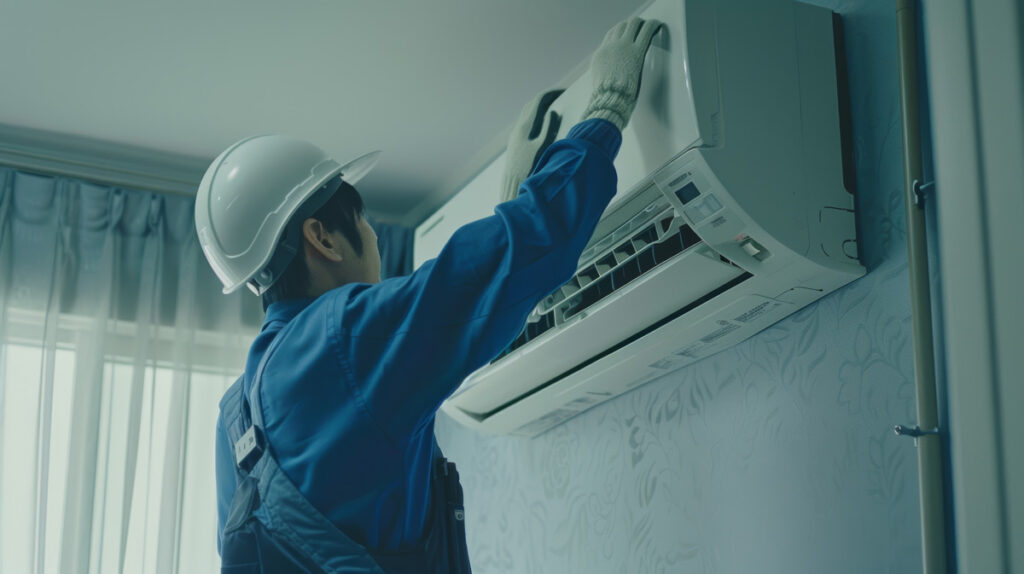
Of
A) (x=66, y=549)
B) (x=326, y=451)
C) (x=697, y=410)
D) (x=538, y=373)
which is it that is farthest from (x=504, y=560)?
(x=326, y=451)

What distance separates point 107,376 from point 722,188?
1.71m

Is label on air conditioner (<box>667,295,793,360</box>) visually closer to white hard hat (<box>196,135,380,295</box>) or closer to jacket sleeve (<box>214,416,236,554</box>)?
white hard hat (<box>196,135,380,295</box>)

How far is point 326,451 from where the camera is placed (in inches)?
50.2

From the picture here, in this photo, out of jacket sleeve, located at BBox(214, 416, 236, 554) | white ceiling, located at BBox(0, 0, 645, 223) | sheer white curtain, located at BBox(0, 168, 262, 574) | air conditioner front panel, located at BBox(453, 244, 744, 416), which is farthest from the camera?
sheer white curtain, located at BBox(0, 168, 262, 574)

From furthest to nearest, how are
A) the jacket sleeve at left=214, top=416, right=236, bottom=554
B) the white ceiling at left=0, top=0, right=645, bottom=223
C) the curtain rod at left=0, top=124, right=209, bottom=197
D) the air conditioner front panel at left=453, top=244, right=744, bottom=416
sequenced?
the curtain rod at left=0, top=124, right=209, bottom=197 → the white ceiling at left=0, top=0, right=645, bottom=223 → the jacket sleeve at left=214, top=416, right=236, bottom=554 → the air conditioner front panel at left=453, top=244, right=744, bottom=416

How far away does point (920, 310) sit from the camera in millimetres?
1272

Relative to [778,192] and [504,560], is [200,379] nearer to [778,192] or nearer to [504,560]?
[504,560]

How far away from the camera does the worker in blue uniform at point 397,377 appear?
48.8 inches

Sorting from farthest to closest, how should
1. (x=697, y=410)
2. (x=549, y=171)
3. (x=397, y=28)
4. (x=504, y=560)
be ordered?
(x=504, y=560) < (x=397, y=28) < (x=697, y=410) < (x=549, y=171)

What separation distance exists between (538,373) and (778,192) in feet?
2.20

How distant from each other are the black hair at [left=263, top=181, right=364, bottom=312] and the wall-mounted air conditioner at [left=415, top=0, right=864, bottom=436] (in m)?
0.35

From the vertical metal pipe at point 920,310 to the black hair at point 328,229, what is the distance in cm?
76

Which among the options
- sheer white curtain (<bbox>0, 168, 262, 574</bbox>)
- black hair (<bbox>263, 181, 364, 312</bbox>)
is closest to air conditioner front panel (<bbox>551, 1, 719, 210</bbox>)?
black hair (<bbox>263, 181, 364, 312</bbox>)

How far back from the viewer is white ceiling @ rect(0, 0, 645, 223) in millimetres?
2076
